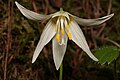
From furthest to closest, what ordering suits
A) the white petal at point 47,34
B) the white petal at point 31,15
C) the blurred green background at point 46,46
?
the blurred green background at point 46,46
the white petal at point 47,34
the white petal at point 31,15

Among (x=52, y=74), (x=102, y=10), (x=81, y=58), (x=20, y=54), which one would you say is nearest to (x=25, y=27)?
(x=20, y=54)

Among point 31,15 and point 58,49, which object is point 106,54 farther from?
point 31,15

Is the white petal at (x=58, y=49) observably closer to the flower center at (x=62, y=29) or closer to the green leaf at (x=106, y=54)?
the flower center at (x=62, y=29)

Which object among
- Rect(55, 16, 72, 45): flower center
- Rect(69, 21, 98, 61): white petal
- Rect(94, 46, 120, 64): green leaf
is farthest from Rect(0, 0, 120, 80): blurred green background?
Rect(55, 16, 72, 45): flower center

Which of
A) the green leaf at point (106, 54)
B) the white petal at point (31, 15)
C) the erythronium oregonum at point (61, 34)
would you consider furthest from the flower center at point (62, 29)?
the green leaf at point (106, 54)

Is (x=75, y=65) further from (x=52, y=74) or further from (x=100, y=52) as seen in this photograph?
(x=100, y=52)

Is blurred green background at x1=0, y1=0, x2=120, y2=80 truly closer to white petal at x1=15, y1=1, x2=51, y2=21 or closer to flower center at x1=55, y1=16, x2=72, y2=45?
flower center at x1=55, y1=16, x2=72, y2=45

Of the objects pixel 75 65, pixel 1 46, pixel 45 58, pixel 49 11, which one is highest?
pixel 49 11
